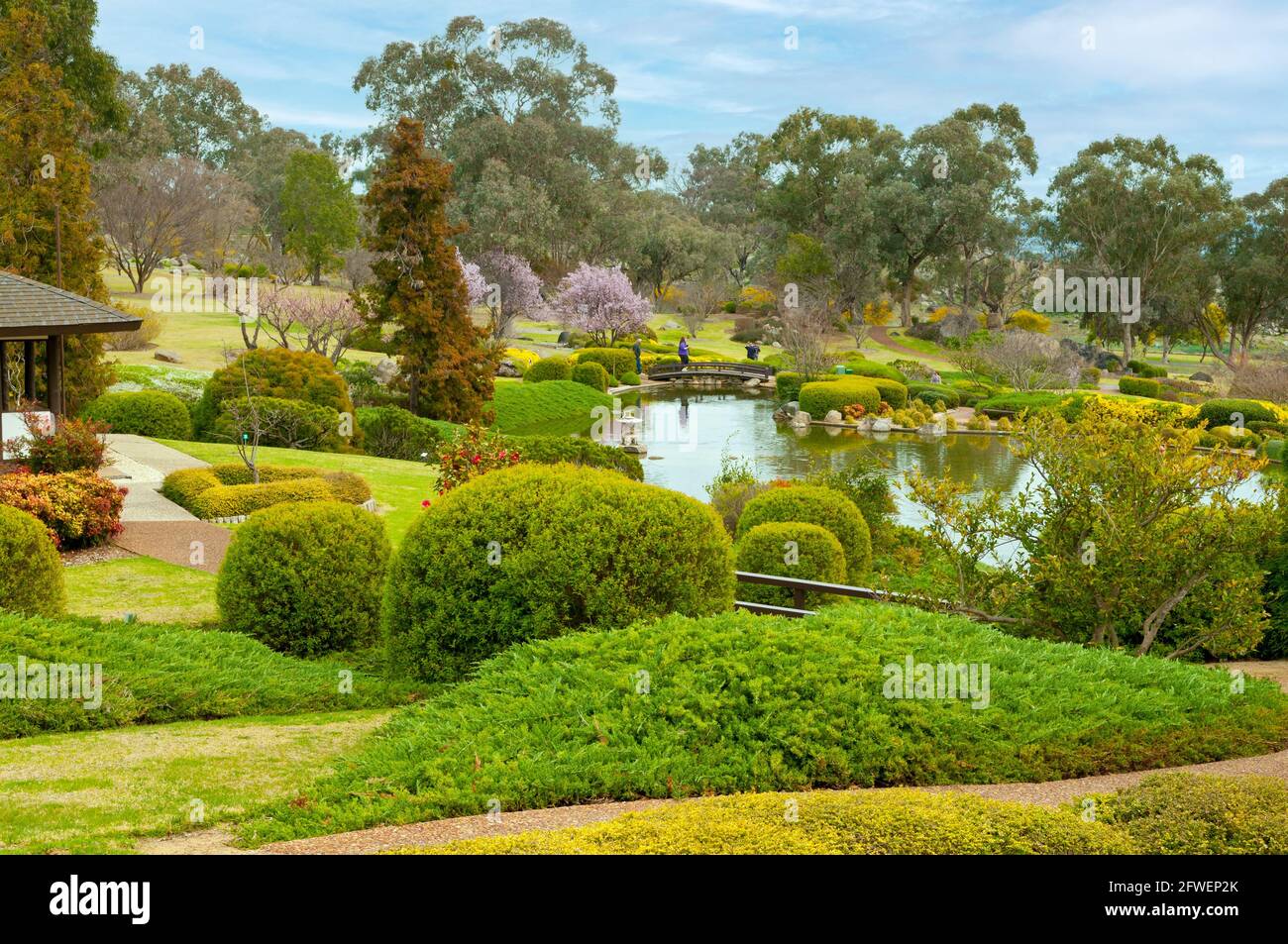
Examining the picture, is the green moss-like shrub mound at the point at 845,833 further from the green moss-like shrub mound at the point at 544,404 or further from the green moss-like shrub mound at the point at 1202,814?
the green moss-like shrub mound at the point at 544,404

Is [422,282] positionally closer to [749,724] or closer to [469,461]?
[469,461]

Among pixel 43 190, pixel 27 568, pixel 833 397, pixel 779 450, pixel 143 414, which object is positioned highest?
pixel 43 190

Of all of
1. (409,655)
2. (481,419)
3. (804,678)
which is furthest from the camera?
(481,419)

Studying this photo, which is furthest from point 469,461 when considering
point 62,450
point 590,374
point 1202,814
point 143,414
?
point 590,374

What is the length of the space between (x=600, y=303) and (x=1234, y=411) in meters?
25.8

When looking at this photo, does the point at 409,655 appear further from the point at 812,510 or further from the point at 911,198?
the point at 911,198

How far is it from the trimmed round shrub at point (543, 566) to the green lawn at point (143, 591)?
385 centimetres

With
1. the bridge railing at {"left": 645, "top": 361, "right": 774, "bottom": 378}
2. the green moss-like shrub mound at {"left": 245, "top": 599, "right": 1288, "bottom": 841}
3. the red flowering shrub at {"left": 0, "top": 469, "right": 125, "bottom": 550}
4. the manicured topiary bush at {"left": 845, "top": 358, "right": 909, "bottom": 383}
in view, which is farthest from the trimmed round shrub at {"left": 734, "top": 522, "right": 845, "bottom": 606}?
the bridge railing at {"left": 645, "top": 361, "right": 774, "bottom": 378}

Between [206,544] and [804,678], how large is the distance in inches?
393

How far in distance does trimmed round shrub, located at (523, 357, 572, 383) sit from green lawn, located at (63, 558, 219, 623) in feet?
80.8

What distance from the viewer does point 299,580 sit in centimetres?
1038

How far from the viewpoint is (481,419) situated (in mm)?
28922
